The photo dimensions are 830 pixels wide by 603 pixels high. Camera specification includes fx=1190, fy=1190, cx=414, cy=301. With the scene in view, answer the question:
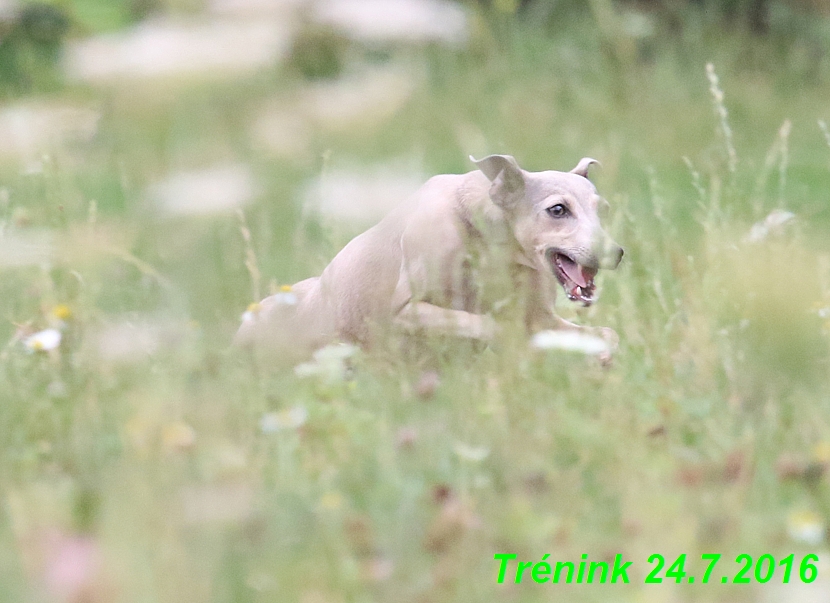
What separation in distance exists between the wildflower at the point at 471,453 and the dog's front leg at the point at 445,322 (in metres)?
0.89

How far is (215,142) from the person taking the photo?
9.87 ft

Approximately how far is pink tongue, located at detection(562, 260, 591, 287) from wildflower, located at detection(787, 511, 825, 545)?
142cm

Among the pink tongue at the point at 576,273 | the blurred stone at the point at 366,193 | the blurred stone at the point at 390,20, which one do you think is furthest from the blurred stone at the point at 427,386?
the blurred stone at the point at 390,20

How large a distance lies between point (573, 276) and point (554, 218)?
0.20m

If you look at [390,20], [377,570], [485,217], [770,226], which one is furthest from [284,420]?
[770,226]

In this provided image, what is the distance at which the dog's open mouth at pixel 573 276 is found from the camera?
12.3ft

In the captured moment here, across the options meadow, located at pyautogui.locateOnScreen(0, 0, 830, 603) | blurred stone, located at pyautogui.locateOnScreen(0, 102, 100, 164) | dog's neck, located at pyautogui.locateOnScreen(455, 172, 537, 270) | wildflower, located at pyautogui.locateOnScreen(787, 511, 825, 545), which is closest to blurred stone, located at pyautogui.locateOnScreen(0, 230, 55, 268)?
meadow, located at pyautogui.locateOnScreen(0, 0, 830, 603)

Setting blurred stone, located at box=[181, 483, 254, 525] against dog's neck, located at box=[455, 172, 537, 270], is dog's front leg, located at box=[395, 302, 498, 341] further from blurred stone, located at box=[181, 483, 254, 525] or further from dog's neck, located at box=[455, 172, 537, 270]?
blurred stone, located at box=[181, 483, 254, 525]

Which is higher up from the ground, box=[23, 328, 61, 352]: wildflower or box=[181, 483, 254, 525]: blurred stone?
box=[181, 483, 254, 525]: blurred stone

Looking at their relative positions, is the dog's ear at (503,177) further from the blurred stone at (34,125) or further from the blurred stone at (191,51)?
the blurred stone at (191,51)

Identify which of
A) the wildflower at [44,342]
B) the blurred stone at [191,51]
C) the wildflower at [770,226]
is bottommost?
the wildflower at [44,342]

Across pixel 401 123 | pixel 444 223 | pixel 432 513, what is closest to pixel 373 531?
pixel 432 513

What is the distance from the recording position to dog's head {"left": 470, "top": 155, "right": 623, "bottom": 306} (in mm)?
3791

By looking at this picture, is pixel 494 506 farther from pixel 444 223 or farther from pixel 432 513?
pixel 444 223
